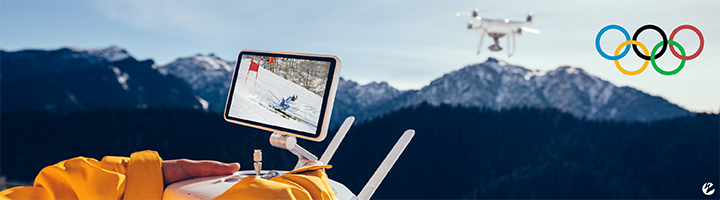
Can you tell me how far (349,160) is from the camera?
5122 cm

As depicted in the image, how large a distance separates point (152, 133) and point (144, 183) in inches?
2150

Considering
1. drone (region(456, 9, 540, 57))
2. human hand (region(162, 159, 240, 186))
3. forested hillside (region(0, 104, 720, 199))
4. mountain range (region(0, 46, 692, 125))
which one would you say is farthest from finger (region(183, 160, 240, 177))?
mountain range (region(0, 46, 692, 125))

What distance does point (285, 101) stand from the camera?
60.4 inches

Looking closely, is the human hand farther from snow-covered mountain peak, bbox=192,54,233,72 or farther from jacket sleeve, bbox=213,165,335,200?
snow-covered mountain peak, bbox=192,54,233,72

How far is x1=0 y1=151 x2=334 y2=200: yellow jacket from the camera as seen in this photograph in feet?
3.60

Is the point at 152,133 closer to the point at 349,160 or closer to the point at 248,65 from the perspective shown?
the point at 349,160

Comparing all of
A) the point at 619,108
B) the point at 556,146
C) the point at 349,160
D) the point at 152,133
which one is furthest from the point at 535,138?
the point at 619,108

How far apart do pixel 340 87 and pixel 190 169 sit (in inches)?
6195

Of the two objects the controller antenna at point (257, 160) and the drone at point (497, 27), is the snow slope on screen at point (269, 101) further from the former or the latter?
the drone at point (497, 27)

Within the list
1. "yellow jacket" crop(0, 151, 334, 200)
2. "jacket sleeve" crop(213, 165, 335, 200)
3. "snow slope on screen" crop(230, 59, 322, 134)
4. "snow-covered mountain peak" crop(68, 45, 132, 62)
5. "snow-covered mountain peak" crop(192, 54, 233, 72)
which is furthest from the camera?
"snow-covered mountain peak" crop(192, 54, 233, 72)

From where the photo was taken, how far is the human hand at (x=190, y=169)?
1.36 metres

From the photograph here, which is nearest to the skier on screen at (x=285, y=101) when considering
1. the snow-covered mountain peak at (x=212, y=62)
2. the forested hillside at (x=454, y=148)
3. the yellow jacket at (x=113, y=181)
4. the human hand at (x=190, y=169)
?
the human hand at (x=190, y=169)

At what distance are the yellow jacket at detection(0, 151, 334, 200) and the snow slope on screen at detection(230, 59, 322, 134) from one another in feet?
0.91

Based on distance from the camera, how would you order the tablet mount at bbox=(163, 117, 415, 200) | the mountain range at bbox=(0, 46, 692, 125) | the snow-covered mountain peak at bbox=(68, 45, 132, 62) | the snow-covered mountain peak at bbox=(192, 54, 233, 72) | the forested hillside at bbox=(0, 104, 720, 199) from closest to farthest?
the tablet mount at bbox=(163, 117, 415, 200)
the forested hillside at bbox=(0, 104, 720, 199)
the mountain range at bbox=(0, 46, 692, 125)
the snow-covered mountain peak at bbox=(68, 45, 132, 62)
the snow-covered mountain peak at bbox=(192, 54, 233, 72)
